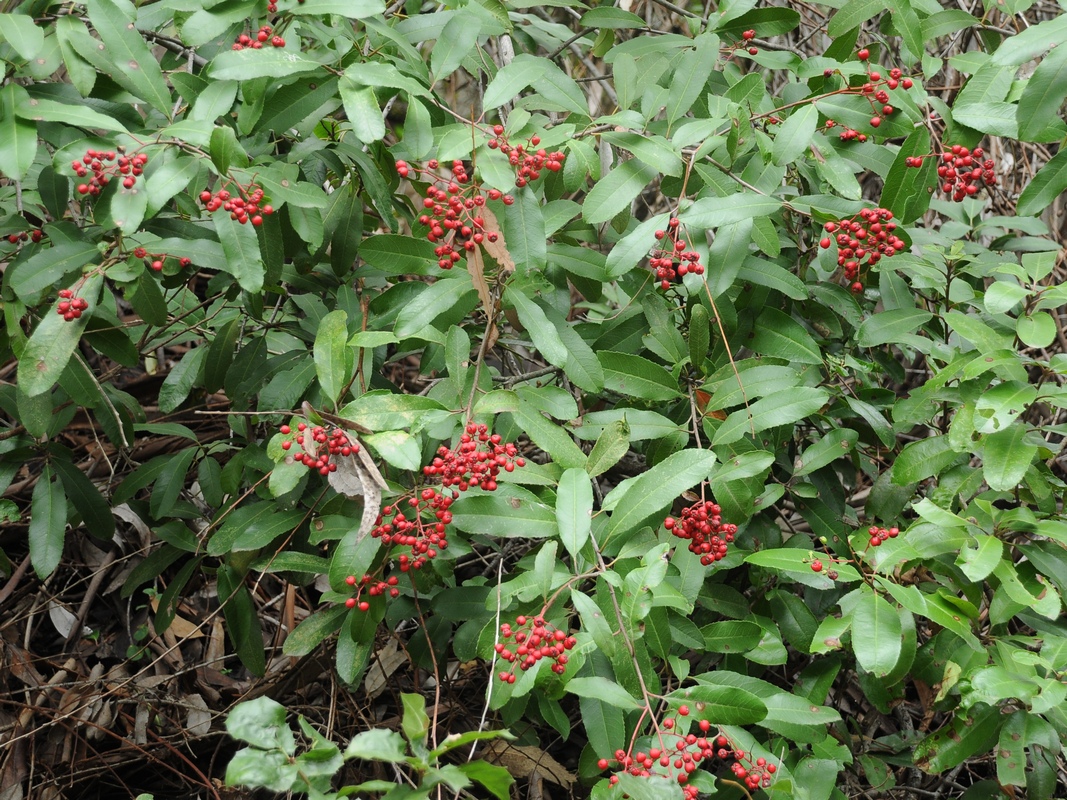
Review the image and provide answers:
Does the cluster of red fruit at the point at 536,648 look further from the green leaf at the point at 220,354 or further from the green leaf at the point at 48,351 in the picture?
the green leaf at the point at 220,354

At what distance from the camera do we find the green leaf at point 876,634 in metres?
1.68

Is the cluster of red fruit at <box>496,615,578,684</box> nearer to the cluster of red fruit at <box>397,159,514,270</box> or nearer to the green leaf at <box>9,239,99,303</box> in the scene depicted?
the cluster of red fruit at <box>397,159,514,270</box>

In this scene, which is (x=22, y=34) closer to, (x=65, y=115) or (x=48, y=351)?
(x=65, y=115)

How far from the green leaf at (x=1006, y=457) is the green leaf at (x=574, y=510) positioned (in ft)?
2.66

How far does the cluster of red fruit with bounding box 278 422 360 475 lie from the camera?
1.71 metres

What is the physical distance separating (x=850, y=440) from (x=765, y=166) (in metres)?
0.67

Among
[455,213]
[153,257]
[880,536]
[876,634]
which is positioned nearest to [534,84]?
[455,213]

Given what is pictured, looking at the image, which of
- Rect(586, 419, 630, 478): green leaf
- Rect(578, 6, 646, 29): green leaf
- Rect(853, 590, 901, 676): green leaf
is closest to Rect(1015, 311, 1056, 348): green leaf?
Rect(853, 590, 901, 676): green leaf

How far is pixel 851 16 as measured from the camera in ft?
7.50

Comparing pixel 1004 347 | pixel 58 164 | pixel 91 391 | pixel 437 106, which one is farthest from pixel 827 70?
pixel 91 391

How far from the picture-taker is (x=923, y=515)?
1837 mm

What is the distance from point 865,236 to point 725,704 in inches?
39.9

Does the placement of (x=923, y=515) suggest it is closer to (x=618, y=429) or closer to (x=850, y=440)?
(x=850, y=440)

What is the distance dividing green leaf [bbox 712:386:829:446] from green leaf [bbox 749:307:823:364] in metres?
0.22
